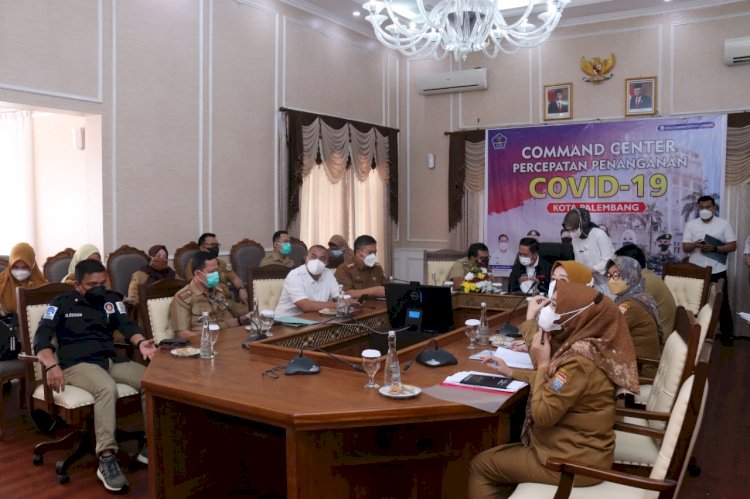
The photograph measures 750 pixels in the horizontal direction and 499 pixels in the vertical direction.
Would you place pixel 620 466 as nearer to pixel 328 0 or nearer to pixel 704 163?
pixel 704 163

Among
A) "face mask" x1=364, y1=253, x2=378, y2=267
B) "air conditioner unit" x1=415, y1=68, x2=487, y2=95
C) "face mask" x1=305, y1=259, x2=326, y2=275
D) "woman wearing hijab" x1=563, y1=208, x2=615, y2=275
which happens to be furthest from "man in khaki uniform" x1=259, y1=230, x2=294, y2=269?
"air conditioner unit" x1=415, y1=68, x2=487, y2=95

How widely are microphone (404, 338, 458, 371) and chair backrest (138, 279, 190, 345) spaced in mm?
1683

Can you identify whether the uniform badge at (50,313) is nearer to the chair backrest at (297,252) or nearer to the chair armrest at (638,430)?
the chair armrest at (638,430)

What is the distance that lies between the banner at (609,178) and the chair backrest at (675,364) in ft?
16.8

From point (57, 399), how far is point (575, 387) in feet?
8.50

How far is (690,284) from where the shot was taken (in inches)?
191

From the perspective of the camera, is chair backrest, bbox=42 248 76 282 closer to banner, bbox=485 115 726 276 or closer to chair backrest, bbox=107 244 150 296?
chair backrest, bbox=107 244 150 296

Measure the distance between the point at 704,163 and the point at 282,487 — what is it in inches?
244

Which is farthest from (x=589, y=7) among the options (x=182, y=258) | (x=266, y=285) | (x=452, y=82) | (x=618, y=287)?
(x=182, y=258)

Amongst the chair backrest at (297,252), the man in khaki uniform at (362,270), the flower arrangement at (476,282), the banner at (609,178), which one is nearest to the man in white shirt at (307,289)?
the man in khaki uniform at (362,270)

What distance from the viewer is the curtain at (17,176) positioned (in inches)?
252

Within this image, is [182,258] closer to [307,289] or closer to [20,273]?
[20,273]

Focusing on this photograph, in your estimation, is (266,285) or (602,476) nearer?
(602,476)

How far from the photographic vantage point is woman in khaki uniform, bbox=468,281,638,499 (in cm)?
210
